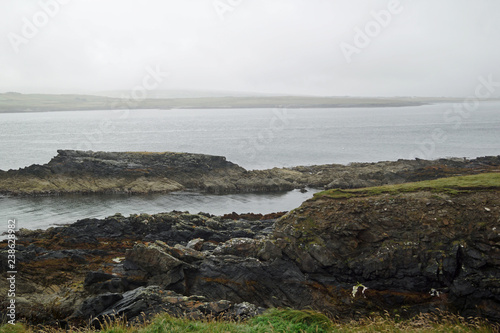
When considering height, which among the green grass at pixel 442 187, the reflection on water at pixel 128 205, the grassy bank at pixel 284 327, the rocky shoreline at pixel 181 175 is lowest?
the reflection on water at pixel 128 205

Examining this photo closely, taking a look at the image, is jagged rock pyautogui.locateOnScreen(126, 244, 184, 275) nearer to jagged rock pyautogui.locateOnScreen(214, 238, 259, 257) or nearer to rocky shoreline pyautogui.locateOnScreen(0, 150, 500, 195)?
jagged rock pyautogui.locateOnScreen(214, 238, 259, 257)

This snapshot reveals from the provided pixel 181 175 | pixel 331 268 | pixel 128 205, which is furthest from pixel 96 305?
pixel 181 175

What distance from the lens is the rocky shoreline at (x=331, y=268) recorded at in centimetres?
1413

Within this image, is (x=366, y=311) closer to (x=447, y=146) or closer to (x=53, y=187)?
(x=53, y=187)

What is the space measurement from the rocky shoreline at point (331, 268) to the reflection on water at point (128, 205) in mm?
16392

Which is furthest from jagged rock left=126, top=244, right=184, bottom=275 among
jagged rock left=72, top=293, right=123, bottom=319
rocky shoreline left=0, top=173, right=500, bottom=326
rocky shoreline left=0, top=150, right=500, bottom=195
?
rocky shoreline left=0, top=150, right=500, bottom=195

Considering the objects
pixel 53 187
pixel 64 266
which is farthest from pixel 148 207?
pixel 64 266

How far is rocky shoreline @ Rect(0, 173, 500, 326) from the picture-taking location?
14133 mm

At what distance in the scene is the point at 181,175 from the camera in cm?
5012

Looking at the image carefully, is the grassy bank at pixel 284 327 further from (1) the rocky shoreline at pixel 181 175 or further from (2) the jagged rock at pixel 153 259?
(1) the rocky shoreline at pixel 181 175

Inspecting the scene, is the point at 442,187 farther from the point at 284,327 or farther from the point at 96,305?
the point at 96,305

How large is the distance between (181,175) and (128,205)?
1170 cm

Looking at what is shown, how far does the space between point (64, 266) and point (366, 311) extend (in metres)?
14.0

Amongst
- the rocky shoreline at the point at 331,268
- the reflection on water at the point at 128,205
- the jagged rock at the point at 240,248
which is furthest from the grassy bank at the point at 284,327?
the reflection on water at the point at 128,205
